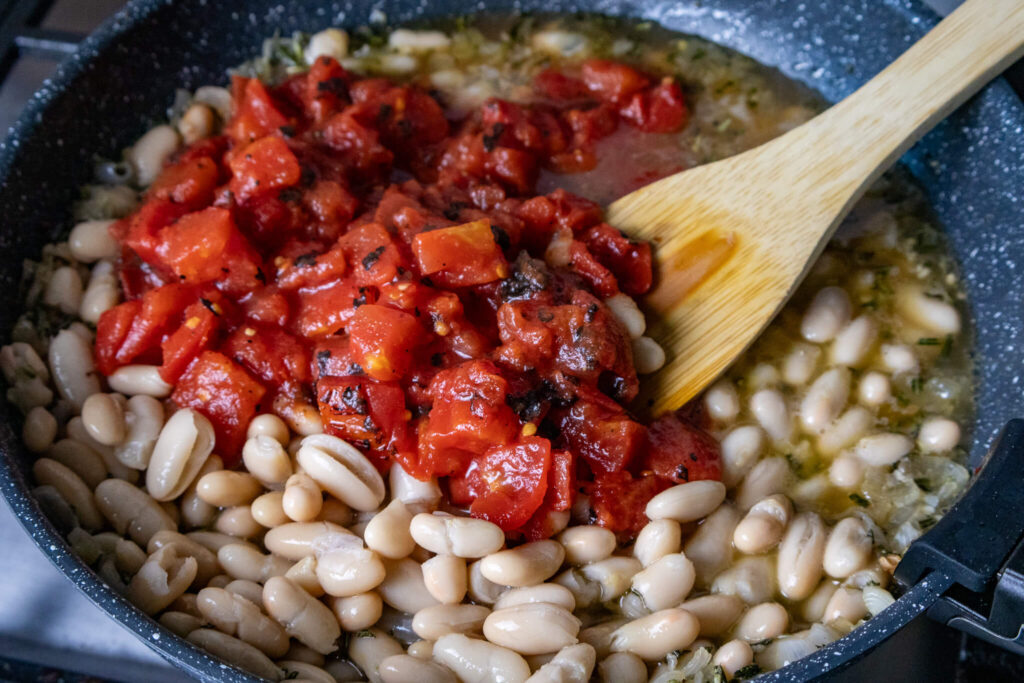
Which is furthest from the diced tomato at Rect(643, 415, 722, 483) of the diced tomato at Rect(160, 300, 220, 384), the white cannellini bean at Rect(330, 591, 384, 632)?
the diced tomato at Rect(160, 300, 220, 384)

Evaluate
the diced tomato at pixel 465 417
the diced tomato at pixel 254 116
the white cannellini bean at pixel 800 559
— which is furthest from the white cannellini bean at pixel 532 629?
the diced tomato at pixel 254 116

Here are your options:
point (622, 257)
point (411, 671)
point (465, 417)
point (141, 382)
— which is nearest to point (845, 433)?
point (622, 257)

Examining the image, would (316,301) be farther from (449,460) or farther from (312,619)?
(312,619)

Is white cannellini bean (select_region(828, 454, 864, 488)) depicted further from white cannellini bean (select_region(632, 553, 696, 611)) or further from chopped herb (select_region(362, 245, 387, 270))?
chopped herb (select_region(362, 245, 387, 270))

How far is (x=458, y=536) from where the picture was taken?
1.78 metres

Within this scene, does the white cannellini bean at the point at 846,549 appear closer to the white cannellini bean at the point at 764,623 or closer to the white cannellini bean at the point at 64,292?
the white cannellini bean at the point at 764,623

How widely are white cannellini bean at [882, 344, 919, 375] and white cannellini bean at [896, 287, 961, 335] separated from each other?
92 millimetres

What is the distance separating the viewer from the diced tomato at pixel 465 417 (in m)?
1.82

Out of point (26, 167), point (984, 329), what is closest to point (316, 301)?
point (26, 167)

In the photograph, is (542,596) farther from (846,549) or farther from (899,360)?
(899,360)

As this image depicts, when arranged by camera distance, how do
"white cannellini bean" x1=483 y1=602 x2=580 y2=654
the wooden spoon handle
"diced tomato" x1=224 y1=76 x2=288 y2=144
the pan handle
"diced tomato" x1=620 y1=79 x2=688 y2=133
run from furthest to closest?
"diced tomato" x1=620 y1=79 x2=688 y2=133 < "diced tomato" x1=224 y1=76 x2=288 y2=144 < the wooden spoon handle < "white cannellini bean" x1=483 y1=602 x2=580 y2=654 < the pan handle

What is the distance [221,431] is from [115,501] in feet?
0.85

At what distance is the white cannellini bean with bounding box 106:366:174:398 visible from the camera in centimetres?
205

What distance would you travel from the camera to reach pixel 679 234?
2209mm
